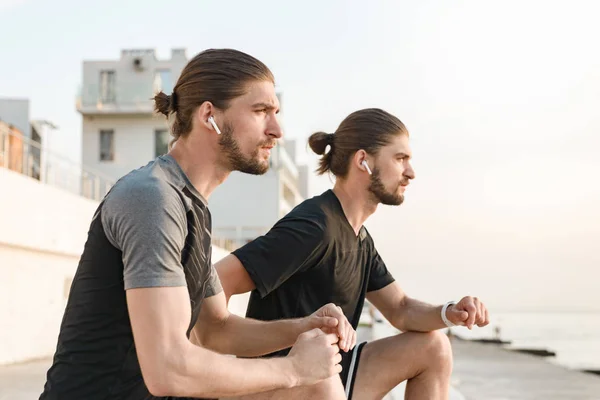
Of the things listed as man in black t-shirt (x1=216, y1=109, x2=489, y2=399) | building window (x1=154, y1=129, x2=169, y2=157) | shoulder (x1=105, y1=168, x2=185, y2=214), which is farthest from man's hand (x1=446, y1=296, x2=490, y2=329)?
building window (x1=154, y1=129, x2=169, y2=157)

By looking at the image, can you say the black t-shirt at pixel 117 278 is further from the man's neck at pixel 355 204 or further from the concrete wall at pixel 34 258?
the concrete wall at pixel 34 258

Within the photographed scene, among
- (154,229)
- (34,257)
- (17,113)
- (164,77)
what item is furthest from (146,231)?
(164,77)

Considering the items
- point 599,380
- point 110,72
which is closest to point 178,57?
point 110,72

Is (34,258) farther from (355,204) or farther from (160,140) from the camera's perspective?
(160,140)

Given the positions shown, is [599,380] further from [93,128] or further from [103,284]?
[93,128]

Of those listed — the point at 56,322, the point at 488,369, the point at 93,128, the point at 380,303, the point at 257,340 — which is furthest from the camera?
the point at 93,128

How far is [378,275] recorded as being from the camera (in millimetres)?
3787

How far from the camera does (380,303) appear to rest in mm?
3861

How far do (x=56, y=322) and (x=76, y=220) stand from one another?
1.92m

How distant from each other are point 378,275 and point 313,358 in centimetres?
176

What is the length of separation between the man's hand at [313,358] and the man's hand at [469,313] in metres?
1.37

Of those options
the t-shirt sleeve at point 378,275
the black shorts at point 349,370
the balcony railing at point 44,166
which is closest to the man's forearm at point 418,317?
the t-shirt sleeve at point 378,275

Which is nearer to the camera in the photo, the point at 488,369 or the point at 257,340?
the point at 257,340

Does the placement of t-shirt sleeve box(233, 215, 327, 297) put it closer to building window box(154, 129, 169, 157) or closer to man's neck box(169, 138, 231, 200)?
man's neck box(169, 138, 231, 200)
